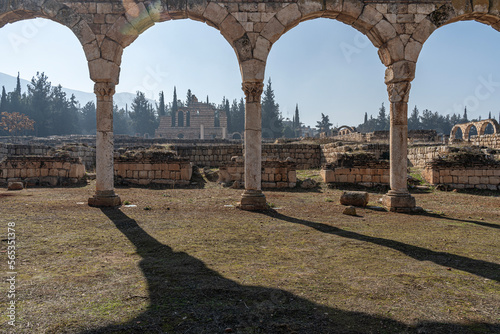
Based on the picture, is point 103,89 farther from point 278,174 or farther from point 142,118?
point 142,118

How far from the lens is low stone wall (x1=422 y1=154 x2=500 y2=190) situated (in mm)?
12047

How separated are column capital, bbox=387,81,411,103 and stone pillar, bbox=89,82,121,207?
7.26 metres

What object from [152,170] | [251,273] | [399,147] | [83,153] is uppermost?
[83,153]

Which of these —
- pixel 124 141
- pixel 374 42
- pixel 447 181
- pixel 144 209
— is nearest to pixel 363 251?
pixel 144 209

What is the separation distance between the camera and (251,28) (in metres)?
7.95

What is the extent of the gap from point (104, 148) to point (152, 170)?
16.4ft

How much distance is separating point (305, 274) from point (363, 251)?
143cm

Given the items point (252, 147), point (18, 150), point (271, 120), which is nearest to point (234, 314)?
point (252, 147)

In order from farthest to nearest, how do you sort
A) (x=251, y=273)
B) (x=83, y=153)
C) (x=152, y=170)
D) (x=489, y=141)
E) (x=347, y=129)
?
(x=347, y=129) → (x=489, y=141) → (x=83, y=153) → (x=152, y=170) → (x=251, y=273)

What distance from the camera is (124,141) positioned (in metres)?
29.9

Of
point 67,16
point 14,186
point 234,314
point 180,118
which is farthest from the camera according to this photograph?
point 180,118

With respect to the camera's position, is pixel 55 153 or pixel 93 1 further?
pixel 55 153

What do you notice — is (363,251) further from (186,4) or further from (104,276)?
(186,4)

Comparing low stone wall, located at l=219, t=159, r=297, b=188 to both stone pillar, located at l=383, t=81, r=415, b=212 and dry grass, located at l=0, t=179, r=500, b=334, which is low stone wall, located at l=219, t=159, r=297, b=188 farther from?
dry grass, located at l=0, t=179, r=500, b=334
